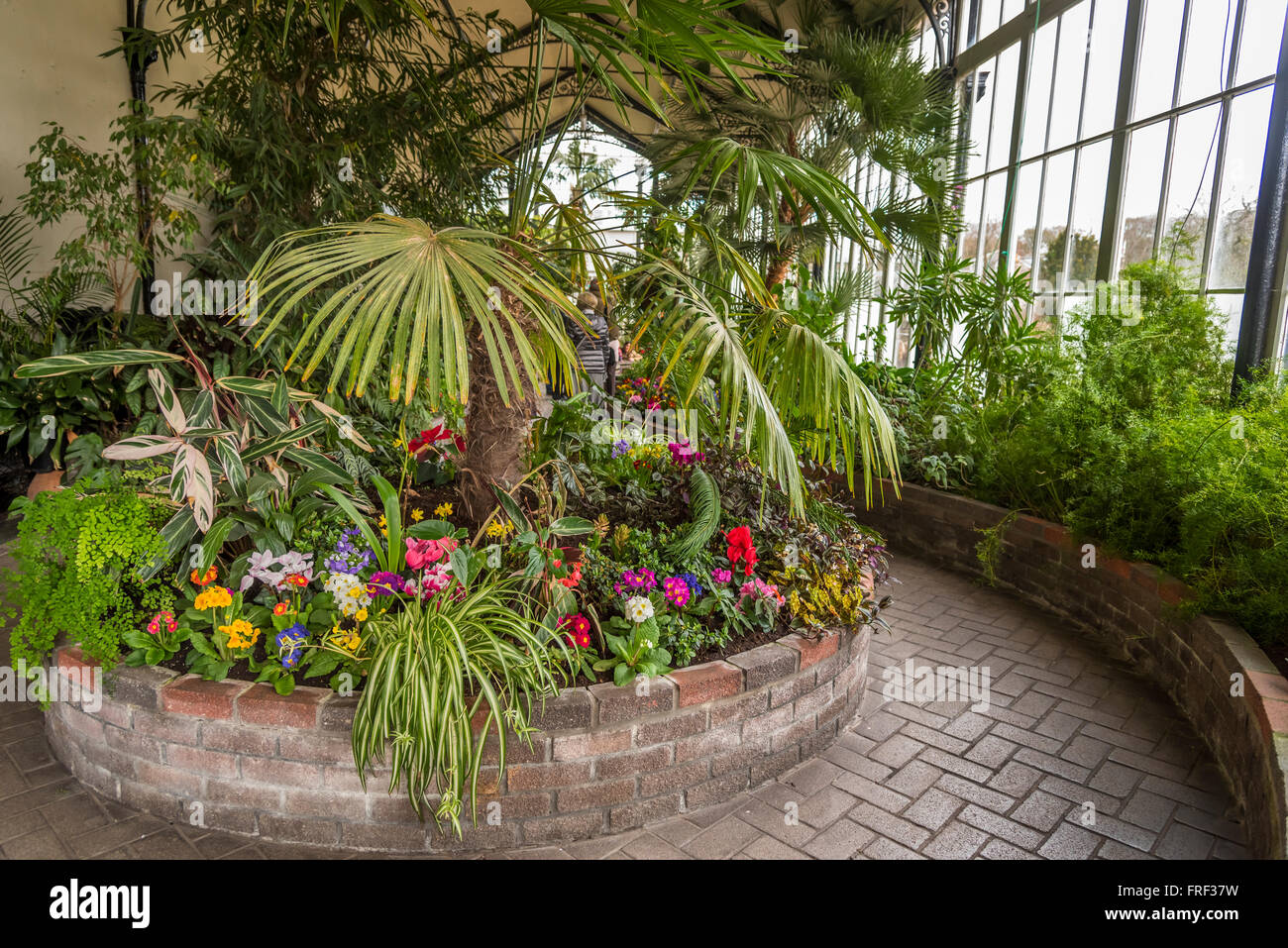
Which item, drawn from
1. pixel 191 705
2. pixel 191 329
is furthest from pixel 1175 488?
pixel 191 329

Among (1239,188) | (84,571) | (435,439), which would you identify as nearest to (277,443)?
(84,571)

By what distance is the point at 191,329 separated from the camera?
13.8 ft

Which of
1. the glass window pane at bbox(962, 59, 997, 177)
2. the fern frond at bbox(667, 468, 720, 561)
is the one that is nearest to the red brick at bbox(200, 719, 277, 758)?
the fern frond at bbox(667, 468, 720, 561)

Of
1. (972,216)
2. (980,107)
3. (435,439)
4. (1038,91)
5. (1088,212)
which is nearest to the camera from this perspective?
(435,439)

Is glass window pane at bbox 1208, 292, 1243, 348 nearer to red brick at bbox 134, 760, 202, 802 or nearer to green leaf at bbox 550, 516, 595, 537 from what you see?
green leaf at bbox 550, 516, 595, 537

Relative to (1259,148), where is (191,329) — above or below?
below

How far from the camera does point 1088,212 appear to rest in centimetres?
564

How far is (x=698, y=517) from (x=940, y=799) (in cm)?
113

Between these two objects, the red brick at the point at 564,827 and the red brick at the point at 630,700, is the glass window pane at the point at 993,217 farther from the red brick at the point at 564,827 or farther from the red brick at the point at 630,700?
the red brick at the point at 564,827

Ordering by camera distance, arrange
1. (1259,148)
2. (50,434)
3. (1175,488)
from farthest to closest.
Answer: (50,434) < (1259,148) < (1175,488)

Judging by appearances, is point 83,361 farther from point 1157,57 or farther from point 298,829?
point 1157,57

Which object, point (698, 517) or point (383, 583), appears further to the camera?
point (698, 517)

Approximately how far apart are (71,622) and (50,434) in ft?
10.9
